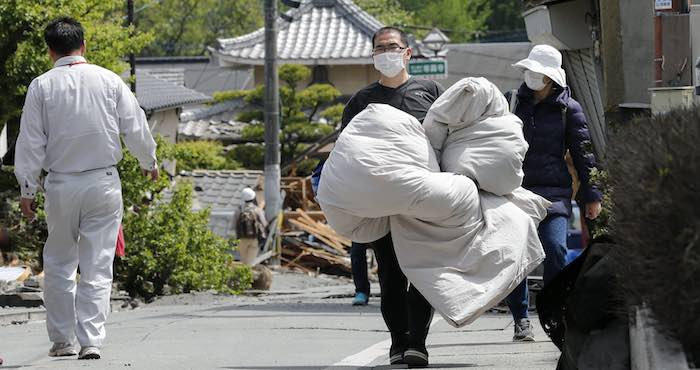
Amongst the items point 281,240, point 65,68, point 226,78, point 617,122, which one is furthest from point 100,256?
point 226,78

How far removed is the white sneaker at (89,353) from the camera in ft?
27.3

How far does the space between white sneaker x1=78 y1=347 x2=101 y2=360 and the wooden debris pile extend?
2220 cm

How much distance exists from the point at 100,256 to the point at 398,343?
195 cm

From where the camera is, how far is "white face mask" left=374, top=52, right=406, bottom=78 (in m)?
8.36

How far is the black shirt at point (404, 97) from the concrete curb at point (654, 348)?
9.96 ft

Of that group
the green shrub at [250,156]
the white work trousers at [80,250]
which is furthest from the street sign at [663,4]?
the green shrub at [250,156]

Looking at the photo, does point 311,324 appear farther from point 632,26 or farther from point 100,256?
point 632,26

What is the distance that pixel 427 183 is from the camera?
7.14 metres

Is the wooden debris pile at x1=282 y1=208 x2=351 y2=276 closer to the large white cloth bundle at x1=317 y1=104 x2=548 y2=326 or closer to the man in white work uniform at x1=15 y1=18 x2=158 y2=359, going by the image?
the man in white work uniform at x1=15 y1=18 x2=158 y2=359

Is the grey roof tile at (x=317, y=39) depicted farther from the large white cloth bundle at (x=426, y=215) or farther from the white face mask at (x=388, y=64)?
the large white cloth bundle at (x=426, y=215)

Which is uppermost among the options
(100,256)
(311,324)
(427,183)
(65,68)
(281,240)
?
(65,68)

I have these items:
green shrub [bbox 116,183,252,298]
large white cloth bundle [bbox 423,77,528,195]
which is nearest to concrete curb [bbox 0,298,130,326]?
green shrub [bbox 116,183,252,298]

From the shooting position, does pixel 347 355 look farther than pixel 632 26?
No

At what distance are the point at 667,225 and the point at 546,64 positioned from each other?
16.0ft
